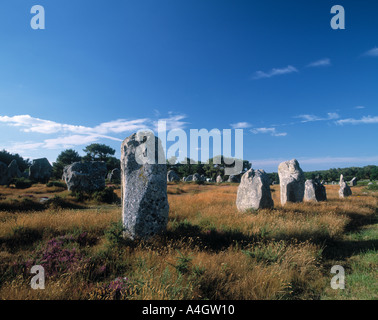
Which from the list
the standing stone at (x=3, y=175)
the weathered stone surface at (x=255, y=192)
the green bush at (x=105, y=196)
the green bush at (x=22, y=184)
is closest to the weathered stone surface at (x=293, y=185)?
the weathered stone surface at (x=255, y=192)

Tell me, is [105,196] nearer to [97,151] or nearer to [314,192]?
[314,192]

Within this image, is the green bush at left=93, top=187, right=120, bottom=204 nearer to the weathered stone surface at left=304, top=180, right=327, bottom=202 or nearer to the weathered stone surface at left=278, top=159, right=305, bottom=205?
the weathered stone surface at left=278, top=159, right=305, bottom=205

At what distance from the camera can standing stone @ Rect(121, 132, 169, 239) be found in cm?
689

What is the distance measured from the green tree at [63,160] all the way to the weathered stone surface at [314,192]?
54.4 m

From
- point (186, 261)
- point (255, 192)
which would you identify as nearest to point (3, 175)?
point (255, 192)

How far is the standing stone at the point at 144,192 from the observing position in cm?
689

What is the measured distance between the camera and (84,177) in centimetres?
1762

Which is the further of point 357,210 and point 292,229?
point 357,210

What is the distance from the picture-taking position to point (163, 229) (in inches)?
281

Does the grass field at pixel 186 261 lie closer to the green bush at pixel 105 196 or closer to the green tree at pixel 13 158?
the green bush at pixel 105 196

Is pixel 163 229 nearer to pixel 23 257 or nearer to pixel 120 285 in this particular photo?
pixel 120 285

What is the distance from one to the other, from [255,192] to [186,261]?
24.6 ft
